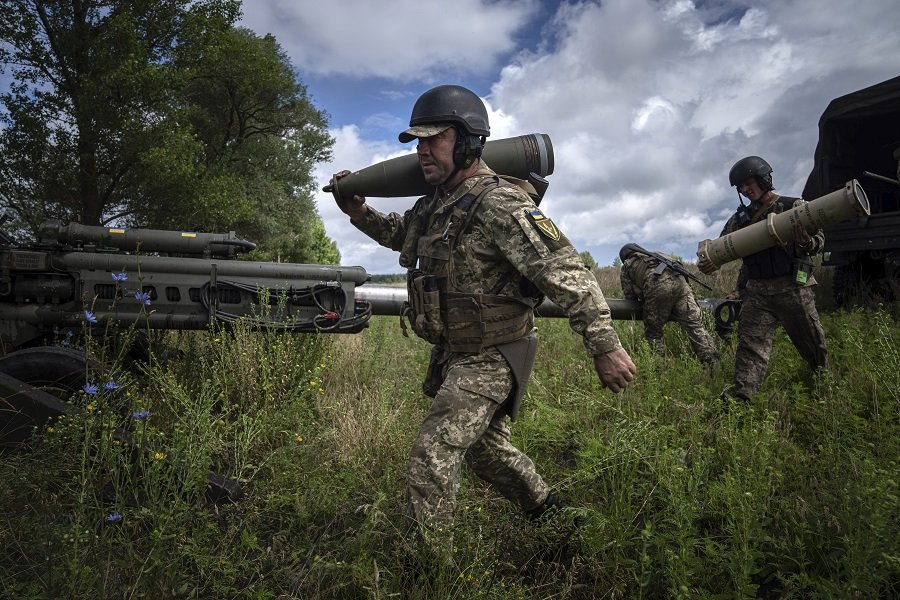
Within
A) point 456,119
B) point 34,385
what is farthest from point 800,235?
point 34,385

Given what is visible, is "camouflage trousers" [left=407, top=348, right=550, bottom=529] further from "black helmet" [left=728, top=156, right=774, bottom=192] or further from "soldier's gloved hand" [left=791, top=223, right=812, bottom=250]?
"black helmet" [left=728, top=156, right=774, bottom=192]

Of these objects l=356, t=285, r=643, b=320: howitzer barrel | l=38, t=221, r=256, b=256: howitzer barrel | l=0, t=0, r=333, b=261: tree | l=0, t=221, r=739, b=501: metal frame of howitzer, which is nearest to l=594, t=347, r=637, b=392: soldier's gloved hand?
l=0, t=221, r=739, b=501: metal frame of howitzer

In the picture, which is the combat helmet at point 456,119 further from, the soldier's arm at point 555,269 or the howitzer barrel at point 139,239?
the howitzer barrel at point 139,239

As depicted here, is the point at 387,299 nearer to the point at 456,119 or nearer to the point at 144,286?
the point at 144,286

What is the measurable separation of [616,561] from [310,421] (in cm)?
232

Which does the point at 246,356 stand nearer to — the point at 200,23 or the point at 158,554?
the point at 158,554

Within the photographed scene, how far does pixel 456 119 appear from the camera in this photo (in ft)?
9.30

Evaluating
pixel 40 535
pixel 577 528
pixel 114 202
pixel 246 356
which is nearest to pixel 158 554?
pixel 40 535

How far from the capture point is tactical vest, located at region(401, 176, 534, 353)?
8.95 ft

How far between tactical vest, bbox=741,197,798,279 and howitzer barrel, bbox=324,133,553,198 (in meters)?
2.72

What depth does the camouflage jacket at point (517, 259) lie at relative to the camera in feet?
8.41

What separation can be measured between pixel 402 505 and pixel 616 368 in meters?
1.42

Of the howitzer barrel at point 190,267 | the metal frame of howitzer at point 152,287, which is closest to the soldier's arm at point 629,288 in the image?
the metal frame of howitzer at point 152,287

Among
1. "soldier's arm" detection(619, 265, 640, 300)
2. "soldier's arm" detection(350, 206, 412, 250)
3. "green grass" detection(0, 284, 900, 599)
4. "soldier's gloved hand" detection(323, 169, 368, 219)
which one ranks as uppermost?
"soldier's gloved hand" detection(323, 169, 368, 219)
